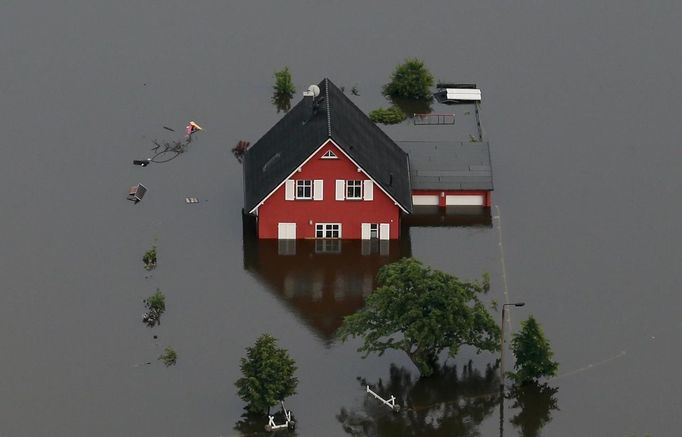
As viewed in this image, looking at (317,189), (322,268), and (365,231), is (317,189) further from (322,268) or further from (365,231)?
(322,268)

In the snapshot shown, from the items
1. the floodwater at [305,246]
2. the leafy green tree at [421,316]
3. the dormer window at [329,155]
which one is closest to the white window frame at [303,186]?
the dormer window at [329,155]

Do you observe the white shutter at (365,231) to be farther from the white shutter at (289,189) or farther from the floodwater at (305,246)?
the white shutter at (289,189)

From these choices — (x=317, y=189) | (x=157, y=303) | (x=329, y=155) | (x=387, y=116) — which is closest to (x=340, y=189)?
(x=317, y=189)

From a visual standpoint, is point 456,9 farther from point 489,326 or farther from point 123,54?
point 489,326

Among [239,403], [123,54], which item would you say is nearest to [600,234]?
[239,403]

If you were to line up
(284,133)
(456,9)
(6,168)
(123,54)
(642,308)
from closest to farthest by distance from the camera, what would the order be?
1. (642,308)
2. (284,133)
3. (6,168)
4. (123,54)
5. (456,9)

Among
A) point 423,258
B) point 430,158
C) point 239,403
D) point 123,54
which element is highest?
point 123,54
